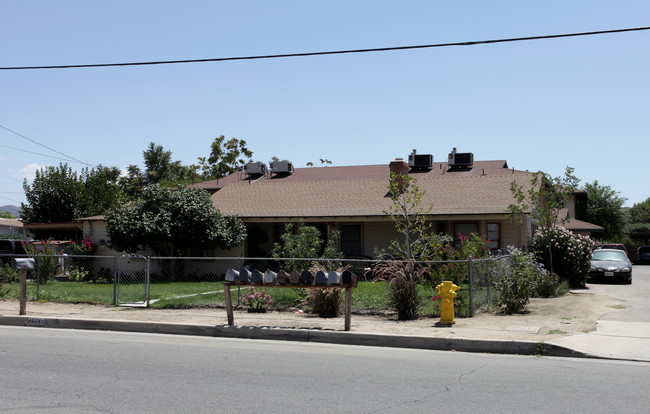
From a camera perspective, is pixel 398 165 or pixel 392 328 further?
pixel 398 165

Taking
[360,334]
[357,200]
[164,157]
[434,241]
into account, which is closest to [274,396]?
[360,334]

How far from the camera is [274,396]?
6.42 meters

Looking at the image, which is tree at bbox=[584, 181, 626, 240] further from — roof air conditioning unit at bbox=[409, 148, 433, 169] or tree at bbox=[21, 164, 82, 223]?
tree at bbox=[21, 164, 82, 223]

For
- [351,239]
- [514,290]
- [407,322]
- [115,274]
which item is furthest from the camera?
[351,239]

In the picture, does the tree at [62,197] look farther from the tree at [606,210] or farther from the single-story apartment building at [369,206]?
the tree at [606,210]

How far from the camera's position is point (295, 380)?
7188mm

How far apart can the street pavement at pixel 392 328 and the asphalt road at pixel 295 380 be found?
41 cm

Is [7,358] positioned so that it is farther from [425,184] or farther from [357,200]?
[425,184]

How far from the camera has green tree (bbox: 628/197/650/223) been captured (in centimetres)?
8312

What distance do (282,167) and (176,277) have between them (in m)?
12.6

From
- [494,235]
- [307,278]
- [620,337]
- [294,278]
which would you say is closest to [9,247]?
[294,278]

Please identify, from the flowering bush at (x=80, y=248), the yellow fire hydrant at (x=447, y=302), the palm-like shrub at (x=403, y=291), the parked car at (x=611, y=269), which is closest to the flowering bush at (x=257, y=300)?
the palm-like shrub at (x=403, y=291)

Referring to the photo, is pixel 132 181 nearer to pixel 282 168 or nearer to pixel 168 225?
pixel 282 168

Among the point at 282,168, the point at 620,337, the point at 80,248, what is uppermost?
the point at 282,168
